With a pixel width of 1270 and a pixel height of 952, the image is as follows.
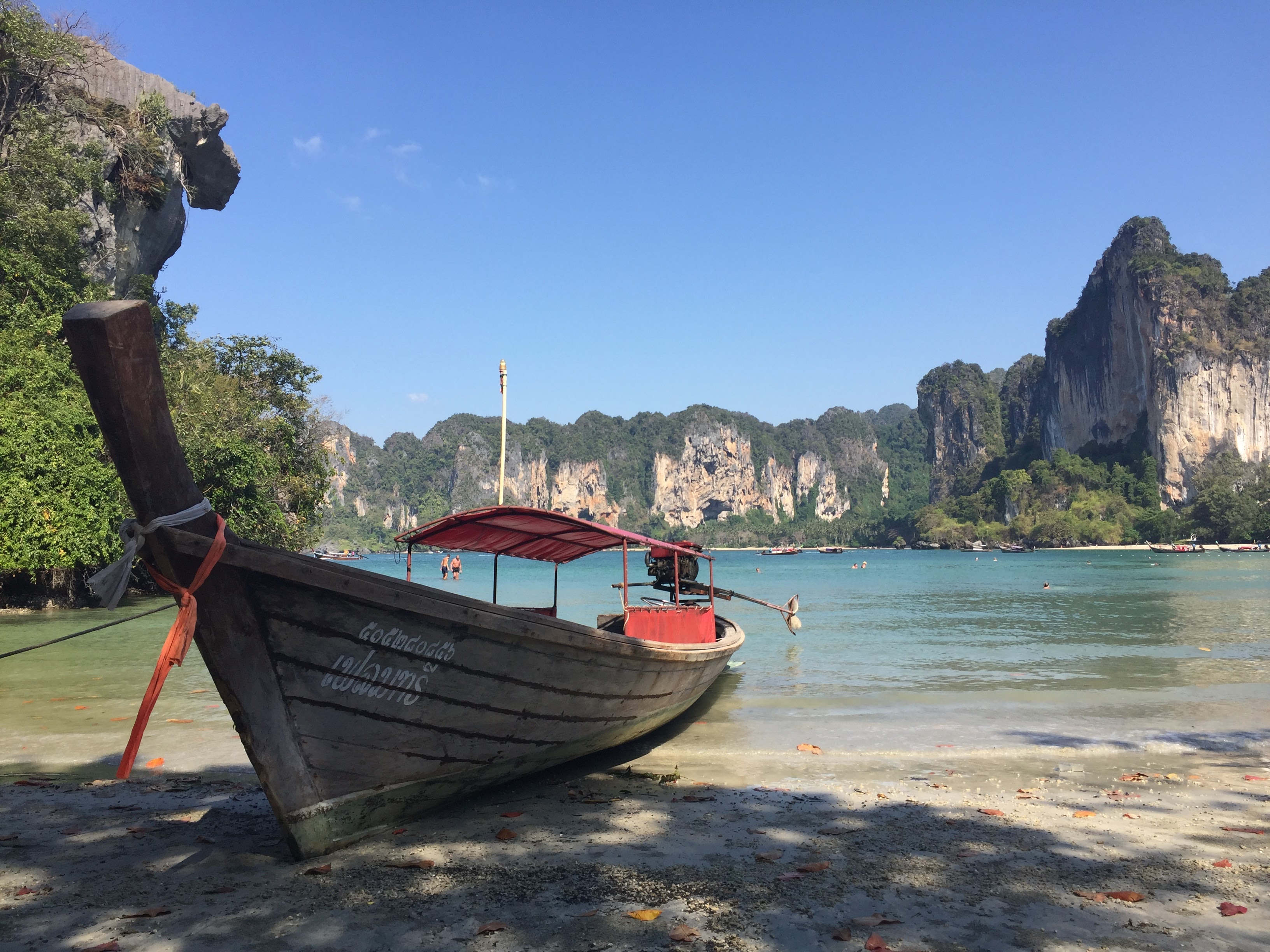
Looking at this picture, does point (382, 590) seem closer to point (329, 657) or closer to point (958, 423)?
point (329, 657)

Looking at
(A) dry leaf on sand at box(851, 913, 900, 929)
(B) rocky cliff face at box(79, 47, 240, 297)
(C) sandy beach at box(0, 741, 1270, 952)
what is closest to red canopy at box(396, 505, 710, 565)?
(C) sandy beach at box(0, 741, 1270, 952)

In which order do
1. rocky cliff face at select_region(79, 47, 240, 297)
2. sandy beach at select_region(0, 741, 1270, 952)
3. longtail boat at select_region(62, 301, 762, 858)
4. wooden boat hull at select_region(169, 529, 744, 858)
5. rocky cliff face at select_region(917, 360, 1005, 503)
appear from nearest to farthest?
sandy beach at select_region(0, 741, 1270, 952), longtail boat at select_region(62, 301, 762, 858), wooden boat hull at select_region(169, 529, 744, 858), rocky cliff face at select_region(79, 47, 240, 297), rocky cliff face at select_region(917, 360, 1005, 503)

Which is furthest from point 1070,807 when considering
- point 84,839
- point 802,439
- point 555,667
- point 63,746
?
point 802,439

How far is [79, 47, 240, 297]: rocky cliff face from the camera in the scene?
24062mm

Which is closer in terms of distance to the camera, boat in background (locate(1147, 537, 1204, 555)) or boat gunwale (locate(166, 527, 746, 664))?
boat gunwale (locate(166, 527, 746, 664))

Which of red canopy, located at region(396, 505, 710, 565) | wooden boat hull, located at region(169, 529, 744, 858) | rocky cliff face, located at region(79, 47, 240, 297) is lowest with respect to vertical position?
wooden boat hull, located at region(169, 529, 744, 858)

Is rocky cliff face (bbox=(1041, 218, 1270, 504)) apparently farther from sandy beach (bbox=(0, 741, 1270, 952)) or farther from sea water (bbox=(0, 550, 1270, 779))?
sandy beach (bbox=(0, 741, 1270, 952))

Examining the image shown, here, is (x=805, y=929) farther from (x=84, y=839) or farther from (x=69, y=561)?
(x=69, y=561)

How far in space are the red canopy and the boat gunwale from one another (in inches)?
42.3

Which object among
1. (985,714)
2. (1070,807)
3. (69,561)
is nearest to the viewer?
(1070,807)

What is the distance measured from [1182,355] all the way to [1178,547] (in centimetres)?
2699

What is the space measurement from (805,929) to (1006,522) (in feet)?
397

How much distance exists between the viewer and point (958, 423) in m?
154

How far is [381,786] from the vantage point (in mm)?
4371
